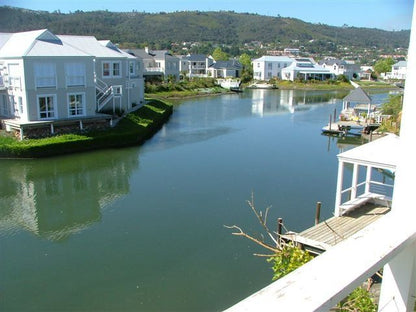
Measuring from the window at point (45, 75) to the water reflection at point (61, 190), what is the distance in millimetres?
4104

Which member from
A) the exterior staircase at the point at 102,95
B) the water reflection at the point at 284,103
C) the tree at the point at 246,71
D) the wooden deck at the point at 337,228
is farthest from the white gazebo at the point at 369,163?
the tree at the point at 246,71

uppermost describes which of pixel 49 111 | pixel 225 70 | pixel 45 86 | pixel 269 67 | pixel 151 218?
pixel 269 67

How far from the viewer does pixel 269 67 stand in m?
71.3

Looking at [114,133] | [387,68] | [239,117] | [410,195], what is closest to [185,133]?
[114,133]

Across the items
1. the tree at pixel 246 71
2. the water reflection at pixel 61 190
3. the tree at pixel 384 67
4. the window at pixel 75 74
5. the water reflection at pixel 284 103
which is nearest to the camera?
the water reflection at pixel 61 190

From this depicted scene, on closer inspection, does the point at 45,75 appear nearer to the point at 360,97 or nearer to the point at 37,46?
the point at 37,46

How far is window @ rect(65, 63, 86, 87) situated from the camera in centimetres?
2030

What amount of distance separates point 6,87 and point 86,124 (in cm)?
412

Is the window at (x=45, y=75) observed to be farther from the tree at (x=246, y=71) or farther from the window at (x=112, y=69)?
the tree at (x=246, y=71)

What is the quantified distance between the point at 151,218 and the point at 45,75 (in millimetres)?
11405

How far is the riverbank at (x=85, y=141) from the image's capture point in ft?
56.0

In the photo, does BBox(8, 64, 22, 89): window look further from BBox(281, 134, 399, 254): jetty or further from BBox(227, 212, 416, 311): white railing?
BBox(227, 212, 416, 311): white railing

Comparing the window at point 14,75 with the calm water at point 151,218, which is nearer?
the calm water at point 151,218

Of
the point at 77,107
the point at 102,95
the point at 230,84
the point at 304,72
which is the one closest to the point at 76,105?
the point at 77,107
